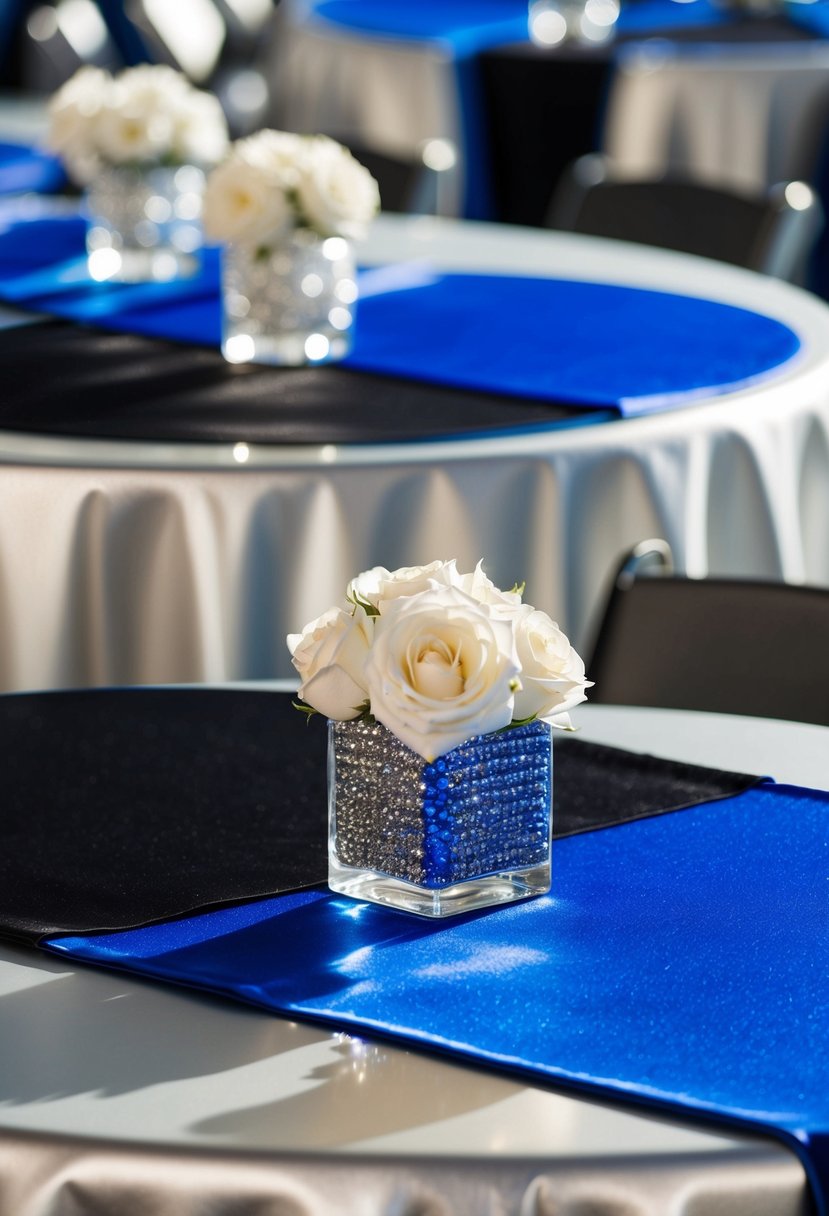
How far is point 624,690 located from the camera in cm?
249

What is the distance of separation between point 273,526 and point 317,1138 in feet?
5.51

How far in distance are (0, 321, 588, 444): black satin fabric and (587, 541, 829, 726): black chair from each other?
0.51 metres

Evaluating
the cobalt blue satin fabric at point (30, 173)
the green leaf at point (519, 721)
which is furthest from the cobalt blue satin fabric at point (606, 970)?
the cobalt blue satin fabric at point (30, 173)

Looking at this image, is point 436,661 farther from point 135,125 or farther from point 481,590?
point 135,125

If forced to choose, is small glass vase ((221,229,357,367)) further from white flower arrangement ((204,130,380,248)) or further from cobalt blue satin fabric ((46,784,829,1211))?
cobalt blue satin fabric ((46,784,829,1211))

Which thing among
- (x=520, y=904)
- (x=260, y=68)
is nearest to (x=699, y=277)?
(x=520, y=904)

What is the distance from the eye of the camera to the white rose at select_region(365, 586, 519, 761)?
4.73 ft

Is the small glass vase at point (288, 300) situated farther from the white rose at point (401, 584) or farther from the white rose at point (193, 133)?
the white rose at point (401, 584)

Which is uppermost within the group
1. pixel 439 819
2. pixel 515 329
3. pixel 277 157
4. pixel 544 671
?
pixel 277 157

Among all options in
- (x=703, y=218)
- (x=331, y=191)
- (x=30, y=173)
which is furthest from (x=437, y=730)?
(x=30, y=173)

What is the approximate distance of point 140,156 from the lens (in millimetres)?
3791

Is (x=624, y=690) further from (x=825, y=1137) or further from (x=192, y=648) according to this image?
(x=825, y=1137)

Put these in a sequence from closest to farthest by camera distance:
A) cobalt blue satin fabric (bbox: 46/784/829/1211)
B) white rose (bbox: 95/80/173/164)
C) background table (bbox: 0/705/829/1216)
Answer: background table (bbox: 0/705/829/1216)
cobalt blue satin fabric (bbox: 46/784/829/1211)
white rose (bbox: 95/80/173/164)

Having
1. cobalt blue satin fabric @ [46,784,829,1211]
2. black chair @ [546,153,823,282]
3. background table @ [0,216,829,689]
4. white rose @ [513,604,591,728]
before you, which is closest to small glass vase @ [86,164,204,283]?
background table @ [0,216,829,689]
